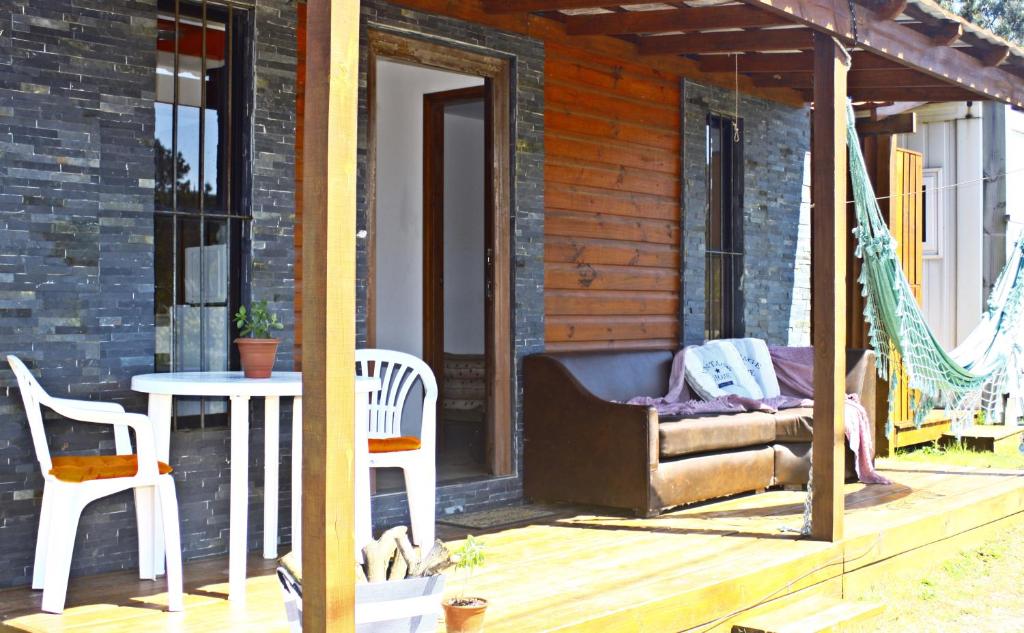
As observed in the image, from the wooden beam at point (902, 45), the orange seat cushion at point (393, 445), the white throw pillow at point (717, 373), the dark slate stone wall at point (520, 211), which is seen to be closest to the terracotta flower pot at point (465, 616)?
the orange seat cushion at point (393, 445)

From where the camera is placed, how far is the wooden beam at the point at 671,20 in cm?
569

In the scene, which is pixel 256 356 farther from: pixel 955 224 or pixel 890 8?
pixel 955 224

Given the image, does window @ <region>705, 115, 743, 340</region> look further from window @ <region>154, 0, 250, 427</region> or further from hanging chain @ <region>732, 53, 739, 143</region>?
window @ <region>154, 0, 250, 427</region>

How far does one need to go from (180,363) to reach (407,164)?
311 centimetres

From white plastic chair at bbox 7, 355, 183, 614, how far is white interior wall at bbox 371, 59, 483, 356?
3.56 meters

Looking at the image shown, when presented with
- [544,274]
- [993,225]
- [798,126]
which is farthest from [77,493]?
[993,225]

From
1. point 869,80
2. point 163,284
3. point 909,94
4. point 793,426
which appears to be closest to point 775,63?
point 869,80

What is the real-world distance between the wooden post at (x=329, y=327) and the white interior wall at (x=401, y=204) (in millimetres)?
4537

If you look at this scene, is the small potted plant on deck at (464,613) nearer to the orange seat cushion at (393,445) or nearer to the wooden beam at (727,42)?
the orange seat cushion at (393,445)

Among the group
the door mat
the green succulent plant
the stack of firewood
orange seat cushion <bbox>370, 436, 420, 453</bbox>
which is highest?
the green succulent plant

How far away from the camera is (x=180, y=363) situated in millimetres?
4672

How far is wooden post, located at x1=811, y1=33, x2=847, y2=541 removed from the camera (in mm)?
4934

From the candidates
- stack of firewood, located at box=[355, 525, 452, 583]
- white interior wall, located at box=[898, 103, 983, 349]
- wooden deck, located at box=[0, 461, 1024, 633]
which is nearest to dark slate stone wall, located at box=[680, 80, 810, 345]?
wooden deck, located at box=[0, 461, 1024, 633]

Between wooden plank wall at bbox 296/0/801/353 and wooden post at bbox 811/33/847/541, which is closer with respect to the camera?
wooden post at bbox 811/33/847/541
